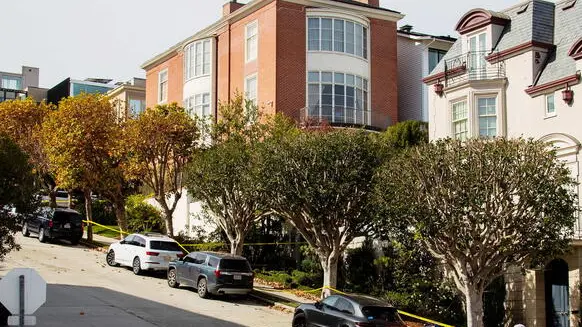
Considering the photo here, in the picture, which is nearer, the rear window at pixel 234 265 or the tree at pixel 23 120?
the rear window at pixel 234 265

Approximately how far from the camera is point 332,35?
128ft

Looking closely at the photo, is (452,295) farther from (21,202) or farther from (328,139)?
(21,202)

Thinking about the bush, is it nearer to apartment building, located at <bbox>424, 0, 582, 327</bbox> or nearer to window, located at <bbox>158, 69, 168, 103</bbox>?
window, located at <bbox>158, 69, 168, 103</bbox>

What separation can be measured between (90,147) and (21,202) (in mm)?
19638

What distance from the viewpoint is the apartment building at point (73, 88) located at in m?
87.1

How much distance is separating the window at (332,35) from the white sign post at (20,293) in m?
→ 28.8

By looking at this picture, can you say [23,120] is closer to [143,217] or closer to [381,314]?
[143,217]

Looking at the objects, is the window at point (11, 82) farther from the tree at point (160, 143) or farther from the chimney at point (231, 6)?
the tree at point (160, 143)

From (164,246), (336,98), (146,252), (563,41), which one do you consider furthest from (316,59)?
(563,41)

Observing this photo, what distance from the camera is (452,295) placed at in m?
25.6

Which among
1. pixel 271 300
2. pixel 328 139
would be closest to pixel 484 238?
pixel 328 139

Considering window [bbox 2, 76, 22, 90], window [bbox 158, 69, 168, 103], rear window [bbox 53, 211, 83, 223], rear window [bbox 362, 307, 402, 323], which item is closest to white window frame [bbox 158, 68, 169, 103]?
window [bbox 158, 69, 168, 103]

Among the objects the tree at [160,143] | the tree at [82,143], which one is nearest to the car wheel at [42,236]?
the tree at [82,143]

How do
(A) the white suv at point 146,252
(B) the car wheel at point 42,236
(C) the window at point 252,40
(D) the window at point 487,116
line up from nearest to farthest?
(D) the window at point 487,116 < (A) the white suv at point 146,252 < (B) the car wheel at point 42,236 < (C) the window at point 252,40
